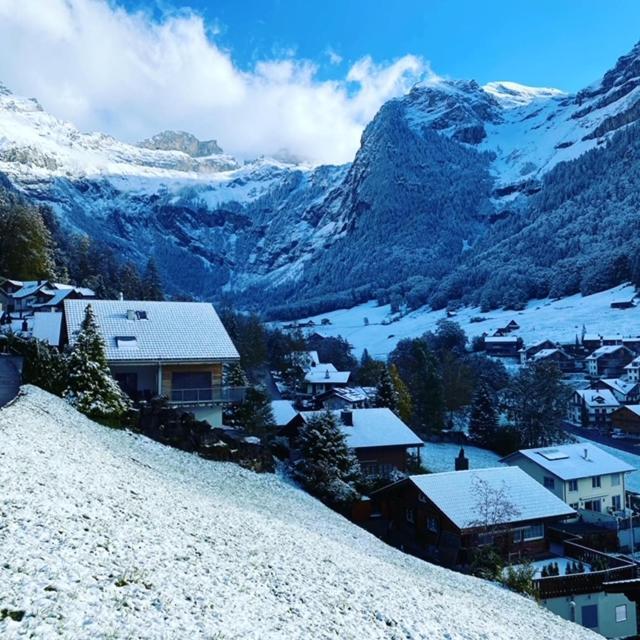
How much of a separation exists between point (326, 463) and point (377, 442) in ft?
32.0

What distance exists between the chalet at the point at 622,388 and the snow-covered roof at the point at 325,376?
43.2m

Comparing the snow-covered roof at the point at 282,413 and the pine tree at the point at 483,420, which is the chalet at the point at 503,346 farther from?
the snow-covered roof at the point at 282,413

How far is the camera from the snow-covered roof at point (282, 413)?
47.4 metres

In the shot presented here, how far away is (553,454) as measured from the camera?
Answer: 43281 millimetres

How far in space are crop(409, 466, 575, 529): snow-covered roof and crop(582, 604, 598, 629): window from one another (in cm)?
548

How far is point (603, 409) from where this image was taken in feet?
276

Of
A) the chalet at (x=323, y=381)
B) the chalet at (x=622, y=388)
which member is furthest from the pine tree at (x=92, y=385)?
the chalet at (x=622, y=388)

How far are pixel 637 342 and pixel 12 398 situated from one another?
366ft

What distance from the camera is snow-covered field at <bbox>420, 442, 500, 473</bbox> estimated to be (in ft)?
164

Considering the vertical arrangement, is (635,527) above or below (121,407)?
below

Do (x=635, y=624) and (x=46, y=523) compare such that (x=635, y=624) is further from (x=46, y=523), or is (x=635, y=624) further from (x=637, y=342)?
(x=637, y=342)

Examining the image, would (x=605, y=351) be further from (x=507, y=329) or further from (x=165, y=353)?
(x=165, y=353)

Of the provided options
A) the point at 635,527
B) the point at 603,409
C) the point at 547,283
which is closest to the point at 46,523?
the point at 635,527

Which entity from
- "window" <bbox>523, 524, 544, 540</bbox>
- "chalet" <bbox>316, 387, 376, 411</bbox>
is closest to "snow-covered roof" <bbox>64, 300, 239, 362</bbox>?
"window" <bbox>523, 524, 544, 540</bbox>
